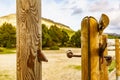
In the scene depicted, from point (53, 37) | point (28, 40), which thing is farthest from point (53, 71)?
point (53, 37)

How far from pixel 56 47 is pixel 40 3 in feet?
99.7

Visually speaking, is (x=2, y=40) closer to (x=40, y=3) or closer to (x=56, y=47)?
(x=56, y=47)

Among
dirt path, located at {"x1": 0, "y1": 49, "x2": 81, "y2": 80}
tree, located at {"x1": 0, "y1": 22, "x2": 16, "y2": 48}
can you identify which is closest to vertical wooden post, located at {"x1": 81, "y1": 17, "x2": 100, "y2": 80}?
dirt path, located at {"x1": 0, "y1": 49, "x2": 81, "y2": 80}

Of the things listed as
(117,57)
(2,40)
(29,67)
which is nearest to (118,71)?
(117,57)

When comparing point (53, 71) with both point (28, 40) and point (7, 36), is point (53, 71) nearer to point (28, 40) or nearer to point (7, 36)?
point (28, 40)

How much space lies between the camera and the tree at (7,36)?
2931cm

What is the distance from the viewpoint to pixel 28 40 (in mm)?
2365

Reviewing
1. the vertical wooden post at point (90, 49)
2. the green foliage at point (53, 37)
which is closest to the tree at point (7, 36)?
the green foliage at point (53, 37)

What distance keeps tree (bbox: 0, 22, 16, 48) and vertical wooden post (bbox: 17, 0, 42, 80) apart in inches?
1055

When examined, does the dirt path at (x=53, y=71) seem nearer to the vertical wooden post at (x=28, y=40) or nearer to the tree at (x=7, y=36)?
the vertical wooden post at (x=28, y=40)

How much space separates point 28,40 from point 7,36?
2710 cm

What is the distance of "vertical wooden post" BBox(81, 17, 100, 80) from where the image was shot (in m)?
2.63

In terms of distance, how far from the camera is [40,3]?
8.05 feet

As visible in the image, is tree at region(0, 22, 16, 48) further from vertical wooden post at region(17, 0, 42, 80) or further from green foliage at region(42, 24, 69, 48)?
vertical wooden post at region(17, 0, 42, 80)
